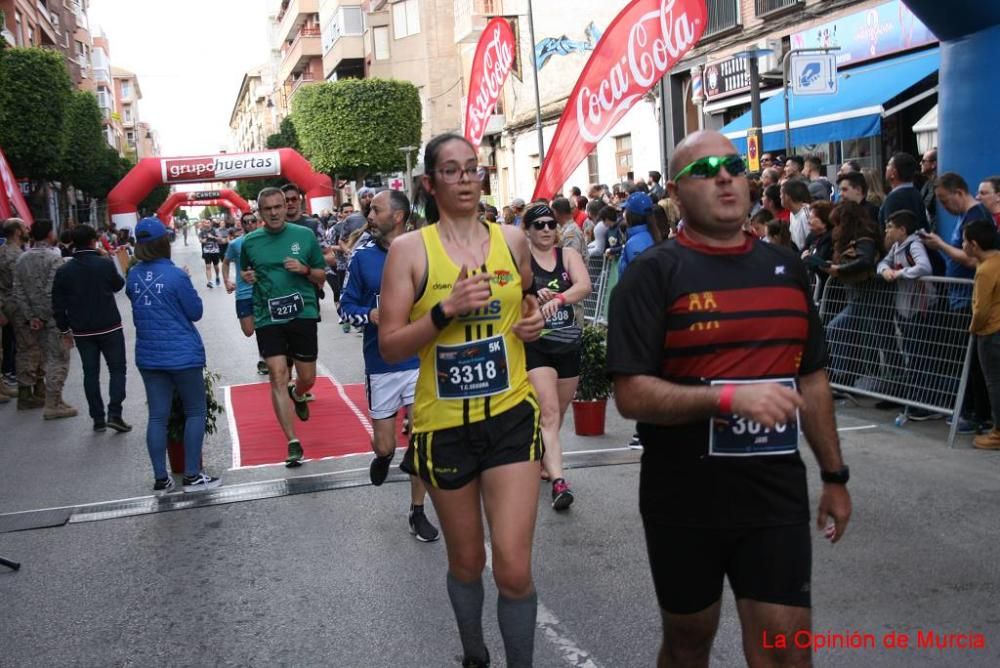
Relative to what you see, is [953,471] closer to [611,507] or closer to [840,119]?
[611,507]

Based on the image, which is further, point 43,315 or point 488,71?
point 43,315

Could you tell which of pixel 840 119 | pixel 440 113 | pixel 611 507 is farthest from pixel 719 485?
pixel 440 113

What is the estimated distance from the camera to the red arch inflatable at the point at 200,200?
51.6 m

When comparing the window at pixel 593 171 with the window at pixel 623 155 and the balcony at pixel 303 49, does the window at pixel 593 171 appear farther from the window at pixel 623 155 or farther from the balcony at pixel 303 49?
the balcony at pixel 303 49

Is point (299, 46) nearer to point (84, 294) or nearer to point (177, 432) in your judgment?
point (84, 294)

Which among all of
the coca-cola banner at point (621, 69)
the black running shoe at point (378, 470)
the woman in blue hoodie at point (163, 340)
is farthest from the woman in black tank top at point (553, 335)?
the woman in blue hoodie at point (163, 340)

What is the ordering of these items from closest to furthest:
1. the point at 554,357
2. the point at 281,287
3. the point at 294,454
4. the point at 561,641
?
the point at 561,641
the point at 554,357
the point at 281,287
the point at 294,454

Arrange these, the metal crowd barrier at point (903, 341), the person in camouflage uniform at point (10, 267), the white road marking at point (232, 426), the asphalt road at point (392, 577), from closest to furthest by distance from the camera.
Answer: the asphalt road at point (392, 577) → the metal crowd barrier at point (903, 341) → the white road marking at point (232, 426) → the person in camouflage uniform at point (10, 267)

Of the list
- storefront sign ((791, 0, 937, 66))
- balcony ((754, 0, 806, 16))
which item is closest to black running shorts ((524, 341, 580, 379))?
storefront sign ((791, 0, 937, 66))

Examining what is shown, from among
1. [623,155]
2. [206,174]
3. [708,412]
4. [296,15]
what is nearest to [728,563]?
[708,412]

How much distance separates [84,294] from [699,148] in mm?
8392

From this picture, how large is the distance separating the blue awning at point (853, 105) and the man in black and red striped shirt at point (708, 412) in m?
13.8

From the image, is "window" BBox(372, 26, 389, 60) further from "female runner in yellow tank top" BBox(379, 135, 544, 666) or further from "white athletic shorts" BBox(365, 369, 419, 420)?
"female runner in yellow tank top" BBox(379, 135, 544, 666)

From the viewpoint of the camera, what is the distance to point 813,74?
12.7 meters
